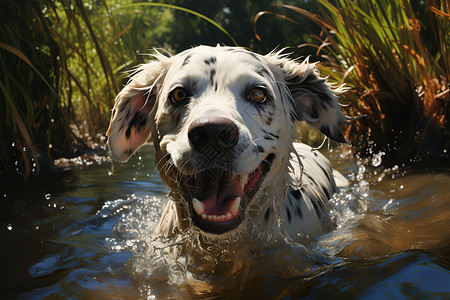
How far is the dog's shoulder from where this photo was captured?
3799mm

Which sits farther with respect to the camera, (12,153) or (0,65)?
(12,153)

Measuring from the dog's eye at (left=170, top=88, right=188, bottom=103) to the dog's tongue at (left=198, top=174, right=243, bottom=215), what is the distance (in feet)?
1.75

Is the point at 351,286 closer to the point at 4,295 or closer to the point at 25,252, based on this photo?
the point at 4,295

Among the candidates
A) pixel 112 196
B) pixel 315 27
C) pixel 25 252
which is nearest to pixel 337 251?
pixel 25 252

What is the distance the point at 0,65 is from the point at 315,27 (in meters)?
22.5

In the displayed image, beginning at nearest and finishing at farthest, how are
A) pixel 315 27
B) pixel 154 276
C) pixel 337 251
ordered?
pixel 154 276 < pixel 337 251 < pixel 315 27

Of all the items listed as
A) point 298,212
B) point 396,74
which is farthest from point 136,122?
point 396,74

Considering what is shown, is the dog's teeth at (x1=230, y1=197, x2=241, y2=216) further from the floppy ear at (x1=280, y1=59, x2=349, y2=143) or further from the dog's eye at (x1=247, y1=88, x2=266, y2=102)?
the floppy ear at (x1=280, y1=59, x2=349, y2=143)

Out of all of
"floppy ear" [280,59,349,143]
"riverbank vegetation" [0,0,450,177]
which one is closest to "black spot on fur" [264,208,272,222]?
"floppy ear" [280,59,349,143]

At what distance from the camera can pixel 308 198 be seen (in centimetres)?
432

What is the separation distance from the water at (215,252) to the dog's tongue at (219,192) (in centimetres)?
43

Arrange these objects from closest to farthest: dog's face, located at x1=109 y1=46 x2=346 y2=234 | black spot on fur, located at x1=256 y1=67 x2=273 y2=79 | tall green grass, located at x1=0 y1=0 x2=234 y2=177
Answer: dog's face, located at x1=109 y1=46 x2=346 y2=234 → black spot on fur, located at x1=256 y1=67 x2=273 y2=79 → tall green grass, located at x1=0 y1=0 x2=234 y2=177

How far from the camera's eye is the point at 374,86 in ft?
20.7

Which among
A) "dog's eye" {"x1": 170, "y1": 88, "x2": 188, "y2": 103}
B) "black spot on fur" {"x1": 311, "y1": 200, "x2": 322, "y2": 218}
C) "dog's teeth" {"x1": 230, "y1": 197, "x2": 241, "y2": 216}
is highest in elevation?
"dog's eye" {"x1": 170, "y1": 88, "x2": 188, "y2": 103}
